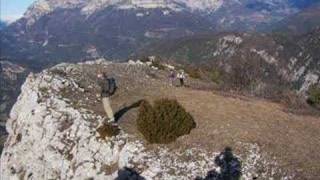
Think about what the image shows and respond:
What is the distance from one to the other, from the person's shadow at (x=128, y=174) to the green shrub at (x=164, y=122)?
308 cm

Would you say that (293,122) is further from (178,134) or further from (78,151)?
(78,151)

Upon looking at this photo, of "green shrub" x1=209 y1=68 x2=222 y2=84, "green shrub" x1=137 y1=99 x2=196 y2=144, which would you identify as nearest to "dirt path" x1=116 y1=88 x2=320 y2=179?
"green shrub" x1=137 y1=99 x2=196 y2=144

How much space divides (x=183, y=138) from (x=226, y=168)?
478cm

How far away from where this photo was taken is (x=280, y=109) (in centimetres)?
5356

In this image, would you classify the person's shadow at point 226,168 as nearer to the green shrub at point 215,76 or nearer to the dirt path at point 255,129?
the dirt path at point 255,129

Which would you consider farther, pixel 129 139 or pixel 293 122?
pixel 293 122

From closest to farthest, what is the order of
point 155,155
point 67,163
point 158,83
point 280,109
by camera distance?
point 155,155 < point 67,163 < point 280,109 < point 158,83

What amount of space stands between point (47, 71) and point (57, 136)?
12814 mm

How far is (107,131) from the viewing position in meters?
47.3

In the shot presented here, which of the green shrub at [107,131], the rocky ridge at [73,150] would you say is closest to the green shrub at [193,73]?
the rocky ridge at [73,150]

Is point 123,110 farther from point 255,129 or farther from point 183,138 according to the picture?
point 255,129

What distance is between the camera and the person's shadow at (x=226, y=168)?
1640 inches

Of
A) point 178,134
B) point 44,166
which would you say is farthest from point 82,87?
point 178,134

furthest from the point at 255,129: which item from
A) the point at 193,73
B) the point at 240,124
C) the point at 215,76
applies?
the point at 215,76
